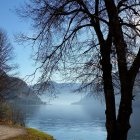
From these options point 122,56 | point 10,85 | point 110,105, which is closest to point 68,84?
point 110,105

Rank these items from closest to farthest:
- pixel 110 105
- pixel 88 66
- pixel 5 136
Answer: pixel 110 105
pixel 88 66
pixel 5 136

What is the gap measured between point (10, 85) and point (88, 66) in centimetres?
3355

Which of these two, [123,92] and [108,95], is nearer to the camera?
[123,92]

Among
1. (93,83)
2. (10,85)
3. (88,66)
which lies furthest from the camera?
(10,85)

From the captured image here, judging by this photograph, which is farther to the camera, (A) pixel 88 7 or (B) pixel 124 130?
(A) pixel 88 7

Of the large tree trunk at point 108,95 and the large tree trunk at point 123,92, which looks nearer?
the large tree trunk at point 123,92

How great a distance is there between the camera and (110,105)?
11344mm

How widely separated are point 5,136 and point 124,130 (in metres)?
19.7

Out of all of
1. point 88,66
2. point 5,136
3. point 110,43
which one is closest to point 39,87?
A: point 88,66

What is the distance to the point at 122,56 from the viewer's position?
10.6 m


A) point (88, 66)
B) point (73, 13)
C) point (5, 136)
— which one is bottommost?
Result: point (5, 136)

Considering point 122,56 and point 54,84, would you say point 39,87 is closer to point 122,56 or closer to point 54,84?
point 54,84

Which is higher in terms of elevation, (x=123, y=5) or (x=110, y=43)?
(x=123, y=5)

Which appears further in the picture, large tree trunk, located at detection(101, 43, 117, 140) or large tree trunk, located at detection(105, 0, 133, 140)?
large tree trunk, located at detection(101, 43, 117, 140)
